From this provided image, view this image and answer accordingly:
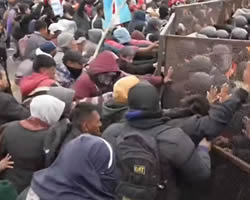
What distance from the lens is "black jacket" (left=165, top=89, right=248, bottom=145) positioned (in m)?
3.29

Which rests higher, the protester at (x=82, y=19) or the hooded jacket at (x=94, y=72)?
the hooded jacket at (x=94, y=72)

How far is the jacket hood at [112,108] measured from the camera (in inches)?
160

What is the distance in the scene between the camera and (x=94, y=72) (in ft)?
16.1

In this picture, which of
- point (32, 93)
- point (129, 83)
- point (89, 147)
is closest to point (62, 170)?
point (89, 147)

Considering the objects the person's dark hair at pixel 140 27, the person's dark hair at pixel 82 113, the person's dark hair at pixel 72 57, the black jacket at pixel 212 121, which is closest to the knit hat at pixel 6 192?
the person's dark hair at pixel 82 113

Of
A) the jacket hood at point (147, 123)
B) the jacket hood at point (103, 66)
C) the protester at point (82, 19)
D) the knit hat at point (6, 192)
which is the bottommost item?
the protester at point (82, 19)

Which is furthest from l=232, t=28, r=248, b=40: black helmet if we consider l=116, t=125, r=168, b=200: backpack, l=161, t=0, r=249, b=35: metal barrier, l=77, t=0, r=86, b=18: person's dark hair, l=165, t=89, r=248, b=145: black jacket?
l=77, t=0, r=86, b=18: person's dark hair

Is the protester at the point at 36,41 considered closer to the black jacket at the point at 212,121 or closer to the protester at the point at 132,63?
the protester at the point at 132,63

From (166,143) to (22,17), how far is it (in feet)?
30.5

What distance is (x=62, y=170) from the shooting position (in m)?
2.76

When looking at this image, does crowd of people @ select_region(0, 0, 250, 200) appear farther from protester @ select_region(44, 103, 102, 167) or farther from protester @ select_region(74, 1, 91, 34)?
protester @ select_region(74, 1, 91, 34)

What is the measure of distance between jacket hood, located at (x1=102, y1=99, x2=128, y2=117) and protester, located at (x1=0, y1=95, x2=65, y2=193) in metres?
0.45

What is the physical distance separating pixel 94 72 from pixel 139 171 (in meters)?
2.14

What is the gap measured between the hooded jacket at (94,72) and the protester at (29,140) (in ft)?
3.73
